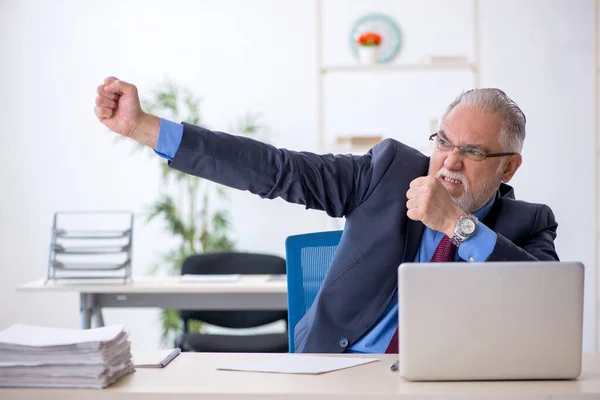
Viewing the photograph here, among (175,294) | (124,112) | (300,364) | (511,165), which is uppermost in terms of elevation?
(124,112)

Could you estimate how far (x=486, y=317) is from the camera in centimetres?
133

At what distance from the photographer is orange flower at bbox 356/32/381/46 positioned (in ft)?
14.5

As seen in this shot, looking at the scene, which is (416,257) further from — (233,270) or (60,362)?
(233,270)

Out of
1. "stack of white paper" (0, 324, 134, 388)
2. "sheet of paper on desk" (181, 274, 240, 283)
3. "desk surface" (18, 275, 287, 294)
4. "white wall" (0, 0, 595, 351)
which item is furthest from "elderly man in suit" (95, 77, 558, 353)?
"white wall" (0, 0, 595, 351)

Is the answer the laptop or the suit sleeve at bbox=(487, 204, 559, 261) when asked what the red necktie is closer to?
the suit sleeve at bbox=(487, 204, 559, 261)

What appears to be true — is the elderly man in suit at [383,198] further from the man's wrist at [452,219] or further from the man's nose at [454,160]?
the man's wrist at [452,219]

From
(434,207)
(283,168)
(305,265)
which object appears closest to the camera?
(434,207)

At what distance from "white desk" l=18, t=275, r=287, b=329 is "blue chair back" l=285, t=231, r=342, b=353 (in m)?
1.22

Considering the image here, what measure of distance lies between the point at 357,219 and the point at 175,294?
69.3 inches

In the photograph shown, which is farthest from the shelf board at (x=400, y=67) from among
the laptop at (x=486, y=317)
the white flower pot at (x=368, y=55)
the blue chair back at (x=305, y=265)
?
the laptop at (x=486, y=317)

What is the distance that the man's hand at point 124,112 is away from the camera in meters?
1.72

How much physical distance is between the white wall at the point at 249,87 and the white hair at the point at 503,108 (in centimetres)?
305

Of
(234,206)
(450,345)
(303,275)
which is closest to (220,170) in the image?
(303,275)

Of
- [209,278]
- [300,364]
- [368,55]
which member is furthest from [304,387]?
[368,55]
